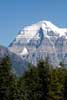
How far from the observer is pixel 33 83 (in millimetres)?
88500

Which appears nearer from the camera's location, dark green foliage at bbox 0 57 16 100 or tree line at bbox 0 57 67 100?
dark green foliage at bbox 0 57 16 100

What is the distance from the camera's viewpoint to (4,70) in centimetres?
7912

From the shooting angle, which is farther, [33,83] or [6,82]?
[33,83]

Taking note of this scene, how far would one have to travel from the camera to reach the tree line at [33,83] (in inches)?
2982

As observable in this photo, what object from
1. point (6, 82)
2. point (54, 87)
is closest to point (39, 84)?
point (54, 87)

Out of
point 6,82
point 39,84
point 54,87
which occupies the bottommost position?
point 54,87

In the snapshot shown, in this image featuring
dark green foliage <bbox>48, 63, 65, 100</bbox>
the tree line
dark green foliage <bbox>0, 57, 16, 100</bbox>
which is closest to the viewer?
dark green foliage <bbox>0, 57, 16, 100</bbox>

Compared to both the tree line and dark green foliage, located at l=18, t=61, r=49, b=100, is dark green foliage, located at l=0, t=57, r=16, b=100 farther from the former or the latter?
dark green foliage, located at l=18, t=61, r=49, b=100

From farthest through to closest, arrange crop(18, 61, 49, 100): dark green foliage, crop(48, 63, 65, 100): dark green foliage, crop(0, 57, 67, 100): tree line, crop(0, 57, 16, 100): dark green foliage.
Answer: crop(48, 63, 65, 100): dark green foliage → crop(18, 61, 49, 100): dark green foliage → crop(0, 57, 67, 100): tree line → crop(0, 57, 16, 100): dark green foliage

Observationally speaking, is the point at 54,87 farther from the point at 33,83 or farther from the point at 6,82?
the point at 6,82

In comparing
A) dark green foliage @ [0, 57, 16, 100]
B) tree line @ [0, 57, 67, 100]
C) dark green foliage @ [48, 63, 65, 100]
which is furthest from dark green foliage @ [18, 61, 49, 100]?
dark green foliage @ [0, 57, 16, 100]

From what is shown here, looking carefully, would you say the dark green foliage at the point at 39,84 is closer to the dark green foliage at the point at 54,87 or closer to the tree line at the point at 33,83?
the tree line at the point at 33,83

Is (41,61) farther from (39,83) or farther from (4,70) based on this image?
(4,70)

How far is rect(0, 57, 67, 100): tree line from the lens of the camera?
249ft
